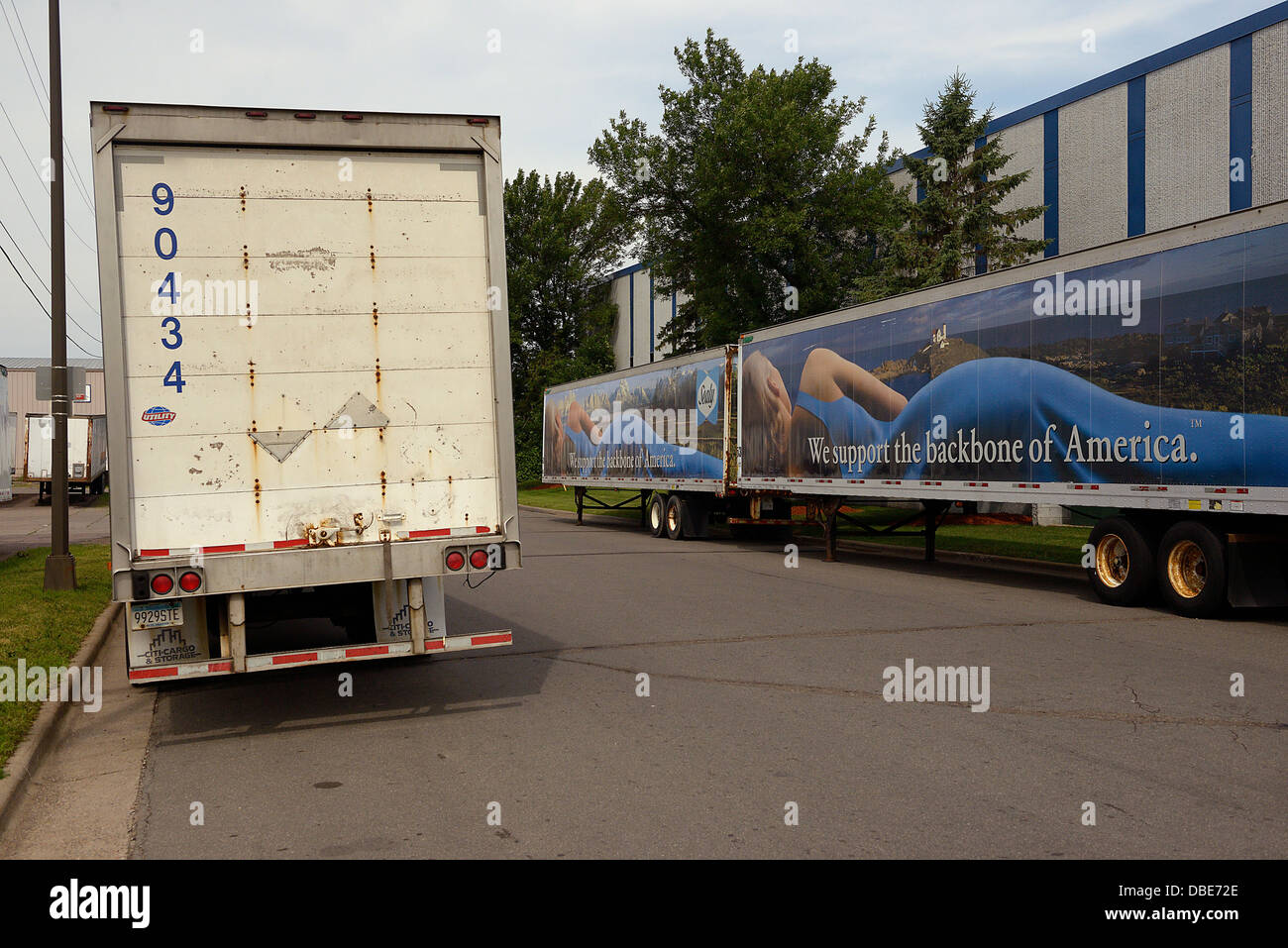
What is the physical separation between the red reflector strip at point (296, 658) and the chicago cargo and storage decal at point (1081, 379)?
29.9ft

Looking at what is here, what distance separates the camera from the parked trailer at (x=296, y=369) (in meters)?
6.55

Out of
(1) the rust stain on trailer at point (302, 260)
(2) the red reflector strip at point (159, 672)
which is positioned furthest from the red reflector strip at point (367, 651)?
(1) the rust stain on trailer at point (302, 260)

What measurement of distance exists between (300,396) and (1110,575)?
32.6 feet

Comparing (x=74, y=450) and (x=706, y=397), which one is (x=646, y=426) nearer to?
(x=706, y=397)

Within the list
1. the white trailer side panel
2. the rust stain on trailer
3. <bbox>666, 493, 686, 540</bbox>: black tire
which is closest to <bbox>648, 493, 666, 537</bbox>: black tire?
<bbox>666, 493, 686, 540</bbox>: black tire

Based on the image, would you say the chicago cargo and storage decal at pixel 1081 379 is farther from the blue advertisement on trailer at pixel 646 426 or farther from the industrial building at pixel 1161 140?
the industrial building at pixel 1161 140

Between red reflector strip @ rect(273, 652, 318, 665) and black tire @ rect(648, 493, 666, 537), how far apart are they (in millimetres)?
18355

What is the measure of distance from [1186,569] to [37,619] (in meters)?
12.0

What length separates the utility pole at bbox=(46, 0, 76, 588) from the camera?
13.5 m

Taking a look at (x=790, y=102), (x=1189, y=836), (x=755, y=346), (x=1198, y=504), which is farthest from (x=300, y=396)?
(x=790, y=102)

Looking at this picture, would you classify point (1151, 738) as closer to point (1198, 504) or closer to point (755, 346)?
point (1198, 504)

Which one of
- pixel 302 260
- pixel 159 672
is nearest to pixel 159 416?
pixel 302 260

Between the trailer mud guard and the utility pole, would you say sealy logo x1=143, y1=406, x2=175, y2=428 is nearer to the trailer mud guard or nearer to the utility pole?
the utility pole

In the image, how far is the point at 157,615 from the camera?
21.4 feet
